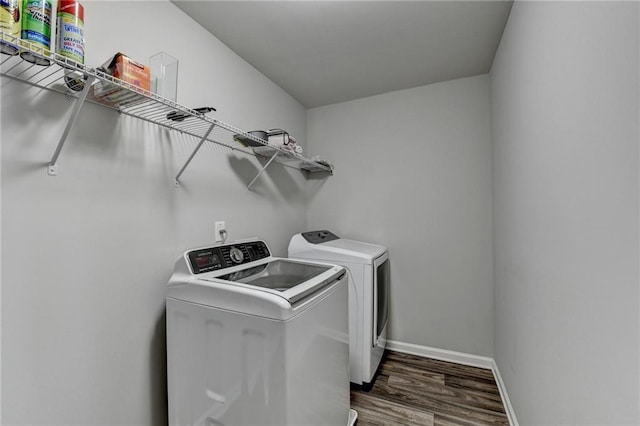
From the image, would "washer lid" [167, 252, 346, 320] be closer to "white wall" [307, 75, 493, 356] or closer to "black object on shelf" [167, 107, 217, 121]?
"black object on shelf" [167, 107, 217, 121]

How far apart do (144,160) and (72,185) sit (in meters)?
0.32

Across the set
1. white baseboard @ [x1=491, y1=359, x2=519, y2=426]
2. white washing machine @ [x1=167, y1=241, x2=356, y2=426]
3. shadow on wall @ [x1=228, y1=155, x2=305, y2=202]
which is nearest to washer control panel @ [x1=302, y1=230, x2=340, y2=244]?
shadow on wall @ [x1=228, y1=155, x2=305, y2=202]

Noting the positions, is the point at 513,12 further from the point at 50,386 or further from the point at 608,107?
the point at 50,386

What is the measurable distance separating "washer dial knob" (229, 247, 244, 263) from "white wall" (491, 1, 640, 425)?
4.86 feet

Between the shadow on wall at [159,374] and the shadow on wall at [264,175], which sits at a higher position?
the shadow on wall at [264,175]

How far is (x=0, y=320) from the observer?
87 cm

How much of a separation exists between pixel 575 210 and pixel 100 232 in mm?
1754

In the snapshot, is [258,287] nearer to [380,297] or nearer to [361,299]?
[361,299]

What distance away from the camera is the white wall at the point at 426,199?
2.30m

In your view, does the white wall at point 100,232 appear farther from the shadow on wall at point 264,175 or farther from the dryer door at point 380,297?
the dryer door at point 380,297

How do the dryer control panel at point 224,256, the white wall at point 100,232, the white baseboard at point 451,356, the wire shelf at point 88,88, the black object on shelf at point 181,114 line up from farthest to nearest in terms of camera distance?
1. the white baseboard at point 451,356
2. the dryer control panel at point 224,256
3. the black object on shelf at point 181,114
4. the white wall at point 100,232
5. the wire shelf at point 88,88

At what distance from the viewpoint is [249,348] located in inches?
41.5

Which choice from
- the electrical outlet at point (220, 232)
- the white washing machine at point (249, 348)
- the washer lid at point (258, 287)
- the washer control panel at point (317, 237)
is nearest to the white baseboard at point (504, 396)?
the white washing machine at point (249, 348)

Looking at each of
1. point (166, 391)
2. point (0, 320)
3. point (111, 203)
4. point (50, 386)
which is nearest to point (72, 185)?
point (111, 203)
